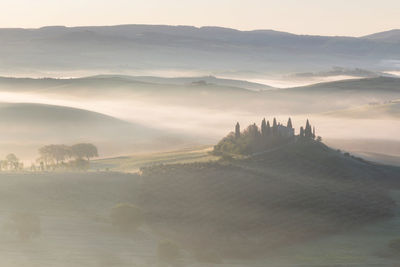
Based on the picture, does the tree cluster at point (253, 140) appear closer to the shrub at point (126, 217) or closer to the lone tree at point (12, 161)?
the lone tree at point (12, 161)

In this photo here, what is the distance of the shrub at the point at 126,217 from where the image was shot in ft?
261

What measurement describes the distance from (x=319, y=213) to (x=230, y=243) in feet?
82.5

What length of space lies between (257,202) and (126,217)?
27896mm

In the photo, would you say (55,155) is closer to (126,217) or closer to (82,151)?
(82,151)

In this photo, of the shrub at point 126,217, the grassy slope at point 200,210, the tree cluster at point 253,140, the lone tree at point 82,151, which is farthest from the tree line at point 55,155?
the shrub at point 126,217

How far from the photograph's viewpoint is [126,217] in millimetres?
81062

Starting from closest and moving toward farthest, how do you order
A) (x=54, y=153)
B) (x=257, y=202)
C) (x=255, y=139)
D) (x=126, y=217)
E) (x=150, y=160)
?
(x=126, y=217) → (x=257, y=202) → (x=150, y=160) → (x=255, y=139) → (x=54, y=153)

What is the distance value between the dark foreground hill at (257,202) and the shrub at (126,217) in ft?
8.79

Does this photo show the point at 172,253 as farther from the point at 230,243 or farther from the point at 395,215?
the point at 395,215

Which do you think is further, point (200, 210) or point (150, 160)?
point (150, 160)

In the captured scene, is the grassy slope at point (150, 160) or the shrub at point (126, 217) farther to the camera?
the grassy slope at point (150, 160)

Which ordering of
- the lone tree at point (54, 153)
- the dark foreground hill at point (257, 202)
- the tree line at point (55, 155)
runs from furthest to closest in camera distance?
the lone tree at point (54, 153) < the tree line at point (55, 155) < the dark foreground hill at point (257, 202)

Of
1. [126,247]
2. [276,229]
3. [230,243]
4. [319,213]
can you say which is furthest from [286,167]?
[126,247]

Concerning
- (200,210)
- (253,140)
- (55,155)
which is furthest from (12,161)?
(200,210)
